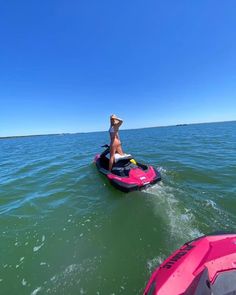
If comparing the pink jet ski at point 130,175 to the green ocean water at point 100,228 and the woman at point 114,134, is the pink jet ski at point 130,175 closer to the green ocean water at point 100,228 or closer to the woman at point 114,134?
the woman at point 114,134

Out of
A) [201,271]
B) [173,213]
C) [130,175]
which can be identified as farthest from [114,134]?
[201,271]

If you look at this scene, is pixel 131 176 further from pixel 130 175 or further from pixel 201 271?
pixel 201 271

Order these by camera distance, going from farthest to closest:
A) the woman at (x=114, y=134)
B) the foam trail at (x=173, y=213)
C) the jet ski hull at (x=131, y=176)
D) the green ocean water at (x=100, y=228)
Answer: the woman at (x=114, y=134)
the jet ski hull at (x=131, y=176)
the foam trail at (x=173, y=213)
the green ocean water at (x=100, y=228)

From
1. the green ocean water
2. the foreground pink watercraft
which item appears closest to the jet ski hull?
the green ocean water

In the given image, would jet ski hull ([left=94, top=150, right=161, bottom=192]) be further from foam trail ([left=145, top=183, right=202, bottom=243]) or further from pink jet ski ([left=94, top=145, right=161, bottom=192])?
foam trail ([left=145, top=183, right=202, bottom=243])

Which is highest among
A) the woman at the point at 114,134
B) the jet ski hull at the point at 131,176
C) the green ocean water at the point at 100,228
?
the woman at the point at 114,134

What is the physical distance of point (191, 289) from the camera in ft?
6.66

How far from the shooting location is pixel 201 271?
7.44 ft

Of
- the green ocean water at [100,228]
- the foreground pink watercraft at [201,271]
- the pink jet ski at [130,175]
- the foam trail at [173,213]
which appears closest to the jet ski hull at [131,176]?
the pink jet ski at [130,175]

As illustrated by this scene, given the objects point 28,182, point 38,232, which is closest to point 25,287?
point 38,232

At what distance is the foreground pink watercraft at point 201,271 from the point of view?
1986mm

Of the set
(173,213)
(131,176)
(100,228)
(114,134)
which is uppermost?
(114,134)

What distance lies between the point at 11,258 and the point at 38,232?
90 cm

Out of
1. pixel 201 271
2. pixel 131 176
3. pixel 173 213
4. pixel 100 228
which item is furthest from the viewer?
pixel 131 176
